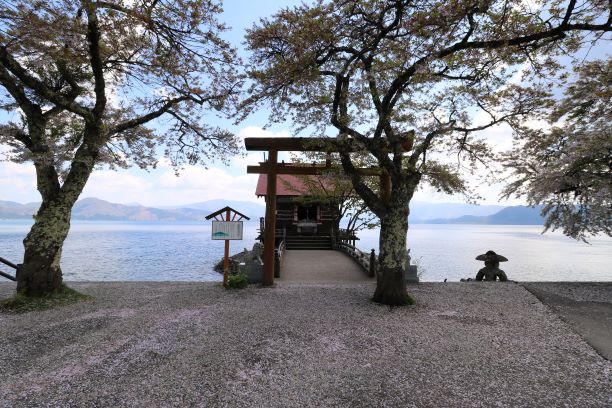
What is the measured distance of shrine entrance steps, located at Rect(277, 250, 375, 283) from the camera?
12852mm

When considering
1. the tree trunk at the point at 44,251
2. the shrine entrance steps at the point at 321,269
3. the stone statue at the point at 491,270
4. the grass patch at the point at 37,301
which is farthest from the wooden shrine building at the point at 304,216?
the tree trunk at the point at 44,251

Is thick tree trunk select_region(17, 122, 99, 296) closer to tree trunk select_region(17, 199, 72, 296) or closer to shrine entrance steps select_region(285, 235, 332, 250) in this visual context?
tree trunk select_region(17, 199, 72, 296)

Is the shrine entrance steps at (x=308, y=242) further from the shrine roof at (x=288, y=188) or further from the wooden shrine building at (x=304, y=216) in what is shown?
the shrine roof at (x=288, y=188)

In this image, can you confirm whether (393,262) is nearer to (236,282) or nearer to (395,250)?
(395,250)

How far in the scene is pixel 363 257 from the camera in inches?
611

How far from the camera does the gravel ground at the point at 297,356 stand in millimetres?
4477

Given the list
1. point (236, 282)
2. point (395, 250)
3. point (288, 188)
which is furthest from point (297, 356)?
point (288, 188)

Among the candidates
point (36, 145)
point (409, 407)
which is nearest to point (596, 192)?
point (409, 407)

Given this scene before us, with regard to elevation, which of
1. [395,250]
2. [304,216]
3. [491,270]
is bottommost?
[491,270]

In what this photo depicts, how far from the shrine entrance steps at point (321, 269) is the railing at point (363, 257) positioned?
0.67ft

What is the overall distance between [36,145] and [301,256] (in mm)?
12637

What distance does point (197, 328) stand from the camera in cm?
688

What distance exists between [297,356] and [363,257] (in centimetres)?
1029

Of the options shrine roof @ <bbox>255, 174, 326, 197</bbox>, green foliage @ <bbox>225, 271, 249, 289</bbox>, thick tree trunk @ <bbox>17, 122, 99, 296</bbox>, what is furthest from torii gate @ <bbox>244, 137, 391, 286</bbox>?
shrine roof @ <bbox>255, 174, 326, 197</bbox>
